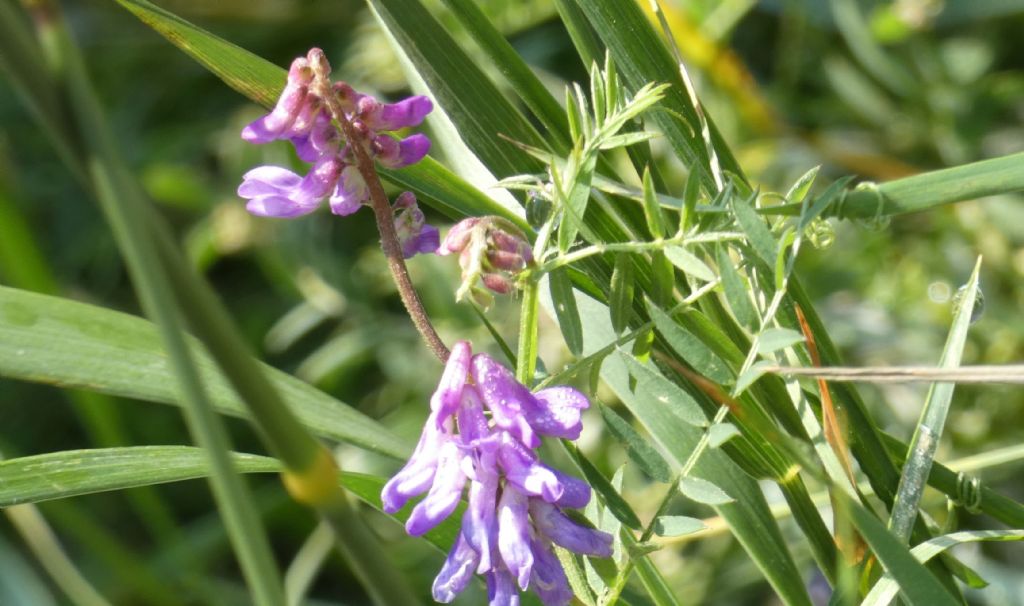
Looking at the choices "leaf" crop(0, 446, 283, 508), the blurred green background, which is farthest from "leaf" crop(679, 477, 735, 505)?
the blurred green background

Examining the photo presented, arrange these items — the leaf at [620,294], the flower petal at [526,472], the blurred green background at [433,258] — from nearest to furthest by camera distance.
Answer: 1. the flower petal at [526,472]
2. the leaf at [620,294]
3. the blurred green background at [433,258]

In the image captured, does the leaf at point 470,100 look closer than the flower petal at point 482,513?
No

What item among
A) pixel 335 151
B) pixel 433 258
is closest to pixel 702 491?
pixel 335 151

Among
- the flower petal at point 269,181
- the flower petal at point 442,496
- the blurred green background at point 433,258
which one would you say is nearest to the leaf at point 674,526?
the flower petal at point 442,496

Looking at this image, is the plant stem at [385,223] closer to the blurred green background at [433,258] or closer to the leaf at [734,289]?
the leaf at [734,289]

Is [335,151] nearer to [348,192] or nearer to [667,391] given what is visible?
[348,192]

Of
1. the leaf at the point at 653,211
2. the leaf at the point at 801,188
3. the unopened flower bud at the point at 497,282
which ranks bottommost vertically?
the unopened flower bud at the point at 497,282

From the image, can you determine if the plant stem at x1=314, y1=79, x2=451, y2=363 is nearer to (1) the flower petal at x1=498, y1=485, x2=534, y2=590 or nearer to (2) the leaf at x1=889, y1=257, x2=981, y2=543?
(1) the flower petal at x1=498, y1=485, x2=534, y2=590

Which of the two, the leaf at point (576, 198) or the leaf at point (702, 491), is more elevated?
the leaf at point (576, 198)

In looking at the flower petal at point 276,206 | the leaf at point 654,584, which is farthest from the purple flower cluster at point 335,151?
the leaf at point 654,584

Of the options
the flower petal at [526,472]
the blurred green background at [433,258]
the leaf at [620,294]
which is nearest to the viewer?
the flower petal at [526,472]
